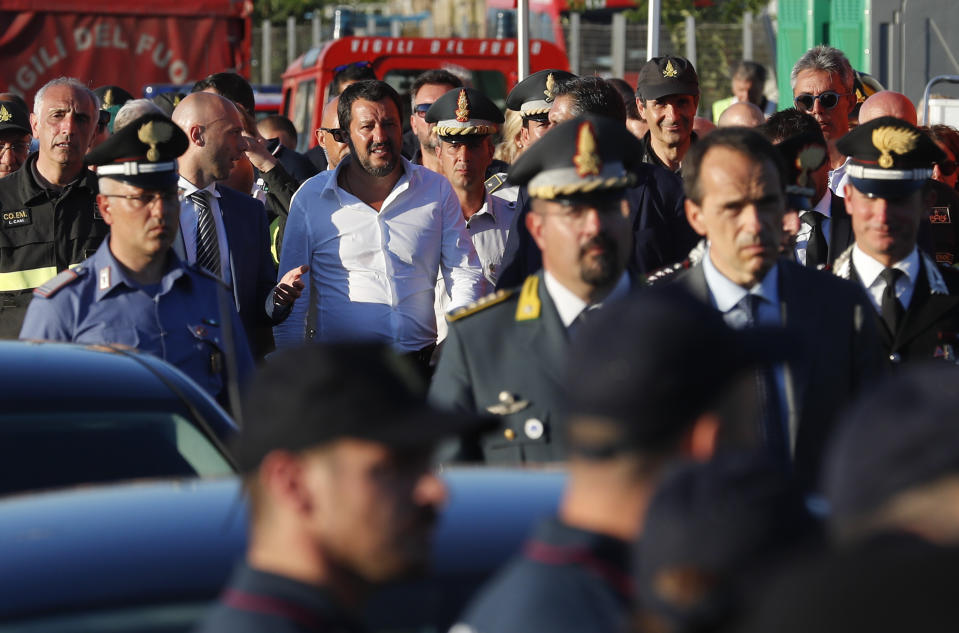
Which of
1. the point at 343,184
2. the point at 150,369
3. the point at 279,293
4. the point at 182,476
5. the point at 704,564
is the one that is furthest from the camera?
the point at 343,184

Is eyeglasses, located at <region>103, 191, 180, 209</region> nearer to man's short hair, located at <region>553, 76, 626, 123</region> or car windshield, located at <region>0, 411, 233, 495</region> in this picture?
car windshield, located at <region>0, 411, 233, 495</region>

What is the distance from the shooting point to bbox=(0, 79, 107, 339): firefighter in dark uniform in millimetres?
6902

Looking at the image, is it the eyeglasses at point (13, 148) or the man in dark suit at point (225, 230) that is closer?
the man in dark suit at point (225, 230)

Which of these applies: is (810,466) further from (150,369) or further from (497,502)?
(150,369)

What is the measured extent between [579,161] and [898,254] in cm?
121

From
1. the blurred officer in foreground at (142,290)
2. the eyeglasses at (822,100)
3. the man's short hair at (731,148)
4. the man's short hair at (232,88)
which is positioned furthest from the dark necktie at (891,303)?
the man's short hair at (232,88)

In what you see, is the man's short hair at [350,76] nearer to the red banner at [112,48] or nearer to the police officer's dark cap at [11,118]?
the police officer's dark cap at [11,118]

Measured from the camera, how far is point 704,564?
182 cm

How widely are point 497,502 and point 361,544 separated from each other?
909mm

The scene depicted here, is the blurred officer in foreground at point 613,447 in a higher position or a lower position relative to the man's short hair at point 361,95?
lower

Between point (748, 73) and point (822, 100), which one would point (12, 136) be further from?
point (748, 73)

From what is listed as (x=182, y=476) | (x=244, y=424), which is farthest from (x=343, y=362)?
(x=182, y=476)

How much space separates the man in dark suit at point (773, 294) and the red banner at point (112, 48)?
13375mm

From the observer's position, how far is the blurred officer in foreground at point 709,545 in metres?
1.80
